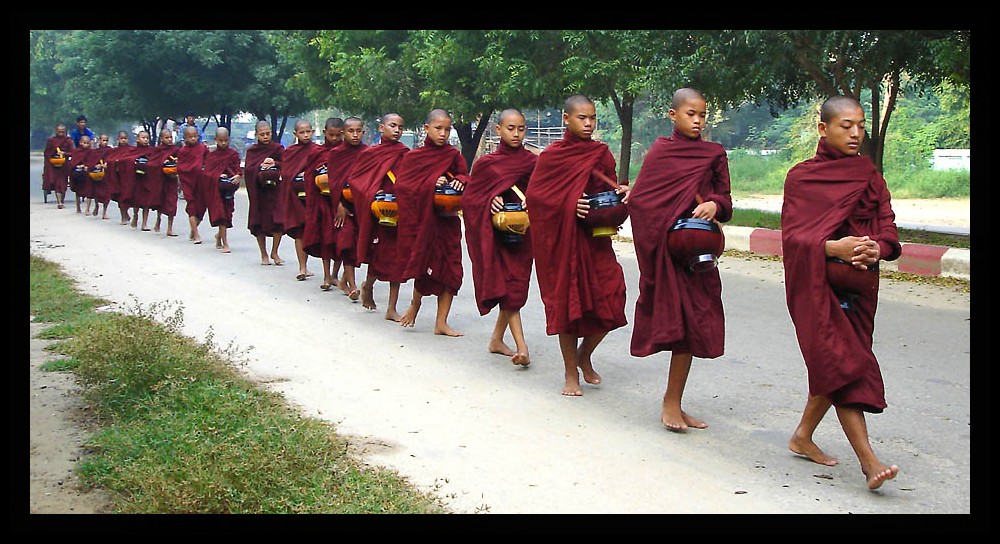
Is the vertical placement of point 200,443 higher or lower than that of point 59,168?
lower

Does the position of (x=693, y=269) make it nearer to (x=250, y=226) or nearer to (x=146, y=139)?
(x=250, y=226)

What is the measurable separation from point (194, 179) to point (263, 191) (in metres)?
3.40

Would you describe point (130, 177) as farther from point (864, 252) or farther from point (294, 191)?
point (864, 252)

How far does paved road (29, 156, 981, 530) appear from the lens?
15.1 ft

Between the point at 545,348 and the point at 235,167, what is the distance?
7.87 meters

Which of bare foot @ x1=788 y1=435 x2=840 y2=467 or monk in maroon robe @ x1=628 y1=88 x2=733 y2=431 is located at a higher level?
monk in maroon robe @ x1=628 y1=88 x2=733 y2=431

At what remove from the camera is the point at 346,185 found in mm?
9617

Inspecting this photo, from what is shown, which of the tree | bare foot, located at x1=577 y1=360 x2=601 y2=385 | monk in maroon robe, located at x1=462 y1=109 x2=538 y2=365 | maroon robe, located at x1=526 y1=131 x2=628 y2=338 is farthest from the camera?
the tree

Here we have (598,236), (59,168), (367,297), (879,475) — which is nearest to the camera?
(879,475)

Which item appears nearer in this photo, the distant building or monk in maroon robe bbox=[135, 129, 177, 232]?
monk in maroon robe bbox=[135, 129, 177, 232]

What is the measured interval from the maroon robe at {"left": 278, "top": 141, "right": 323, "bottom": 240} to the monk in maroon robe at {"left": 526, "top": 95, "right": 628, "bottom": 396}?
5293 mm

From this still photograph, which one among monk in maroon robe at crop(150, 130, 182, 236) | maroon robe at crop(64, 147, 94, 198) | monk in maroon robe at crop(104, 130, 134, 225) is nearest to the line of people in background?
monk in maroon robe at crop(150, 130, 182, 236)

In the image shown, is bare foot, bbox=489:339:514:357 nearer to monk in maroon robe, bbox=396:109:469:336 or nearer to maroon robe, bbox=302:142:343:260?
monk in maroon robe, bbox=396:109:469:336

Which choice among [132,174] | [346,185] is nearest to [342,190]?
[346,185]
